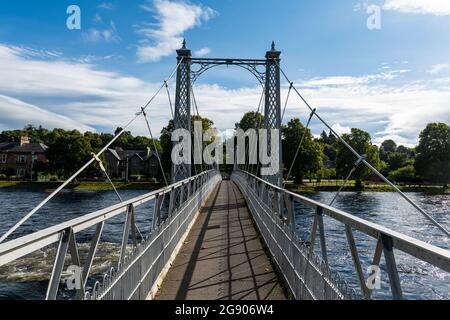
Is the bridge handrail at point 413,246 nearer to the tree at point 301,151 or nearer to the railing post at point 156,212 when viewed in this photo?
the railing post at point 156,212

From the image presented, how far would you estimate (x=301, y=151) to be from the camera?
67.1m

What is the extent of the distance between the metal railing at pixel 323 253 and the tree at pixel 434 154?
69.5m

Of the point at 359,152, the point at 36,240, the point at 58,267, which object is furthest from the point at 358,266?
the point at 359,152

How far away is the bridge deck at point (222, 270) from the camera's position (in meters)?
5.75

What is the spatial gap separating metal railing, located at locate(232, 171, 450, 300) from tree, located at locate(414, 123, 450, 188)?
69.5 metres

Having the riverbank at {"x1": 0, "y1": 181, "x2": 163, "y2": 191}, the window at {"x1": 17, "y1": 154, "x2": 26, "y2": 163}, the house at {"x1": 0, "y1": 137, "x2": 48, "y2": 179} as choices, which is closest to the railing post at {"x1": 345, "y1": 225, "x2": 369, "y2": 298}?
the riverbank at {"x1": 0, "y1": 181, "x2": 163, "y2": 191}

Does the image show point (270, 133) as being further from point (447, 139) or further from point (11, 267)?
point (447, 139)

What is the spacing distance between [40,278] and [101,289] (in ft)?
35.4

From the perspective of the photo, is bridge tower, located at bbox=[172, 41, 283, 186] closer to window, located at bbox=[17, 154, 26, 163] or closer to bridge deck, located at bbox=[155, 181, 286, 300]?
bridge deck, located at bbox=[155, 181, 286, 300]

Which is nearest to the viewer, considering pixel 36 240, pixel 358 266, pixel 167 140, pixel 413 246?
pixel 413 246

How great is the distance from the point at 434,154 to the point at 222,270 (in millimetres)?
72649

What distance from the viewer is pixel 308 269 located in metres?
4.80

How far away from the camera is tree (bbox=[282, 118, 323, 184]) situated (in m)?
66.8

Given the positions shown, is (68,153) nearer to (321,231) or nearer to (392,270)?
(321,231)
